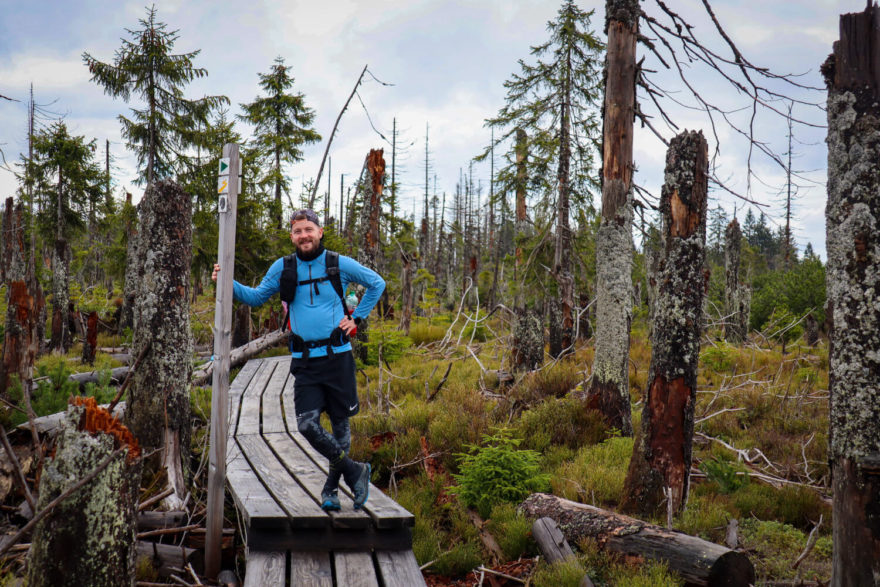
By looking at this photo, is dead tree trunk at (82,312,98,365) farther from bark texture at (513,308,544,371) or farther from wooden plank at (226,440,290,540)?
bark texture at (513,308,544,371)

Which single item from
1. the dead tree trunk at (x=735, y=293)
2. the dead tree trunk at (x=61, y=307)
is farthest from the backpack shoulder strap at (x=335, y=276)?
the dead tree trunk at (x=735, y=293)

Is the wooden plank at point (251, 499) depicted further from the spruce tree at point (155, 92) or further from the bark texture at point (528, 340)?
the spruce tree at point (155, 92)

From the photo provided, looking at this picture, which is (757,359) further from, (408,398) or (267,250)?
(267,250)

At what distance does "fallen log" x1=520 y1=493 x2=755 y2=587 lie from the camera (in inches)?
142

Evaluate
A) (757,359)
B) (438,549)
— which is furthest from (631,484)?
(757,359)

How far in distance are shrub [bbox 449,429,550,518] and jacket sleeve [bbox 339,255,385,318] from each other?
88.1 inches

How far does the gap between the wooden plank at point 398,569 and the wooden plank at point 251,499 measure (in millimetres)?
789

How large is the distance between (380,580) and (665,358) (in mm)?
3253

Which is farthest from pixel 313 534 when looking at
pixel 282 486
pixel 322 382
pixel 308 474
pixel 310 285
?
pixel 310 285

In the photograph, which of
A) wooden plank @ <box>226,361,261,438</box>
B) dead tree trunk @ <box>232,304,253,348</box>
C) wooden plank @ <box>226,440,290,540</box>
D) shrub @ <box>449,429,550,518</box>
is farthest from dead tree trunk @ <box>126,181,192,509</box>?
dead tree trunk @ <box>232,304,253,348</box>

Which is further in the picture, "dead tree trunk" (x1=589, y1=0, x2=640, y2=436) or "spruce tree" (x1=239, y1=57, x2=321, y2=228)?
"spruce tree" (x1=239, y1=57, x2=321, y2=228)

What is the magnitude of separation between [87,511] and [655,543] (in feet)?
12.3

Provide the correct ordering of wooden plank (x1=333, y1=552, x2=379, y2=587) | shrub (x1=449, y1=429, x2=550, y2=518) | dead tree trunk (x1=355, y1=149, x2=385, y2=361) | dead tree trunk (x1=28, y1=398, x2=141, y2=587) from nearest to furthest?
dead tree trunk (x1=28, y1=398, x2=141, y2=587), wooden plank (x1=333, y1=552, x2=379, y2=587), shrub (x1=449, y1=429, x2=550, y2=518), dead tree trunk (x1=355, y1=149, x2=385, y2=361)

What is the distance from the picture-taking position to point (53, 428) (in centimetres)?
644
